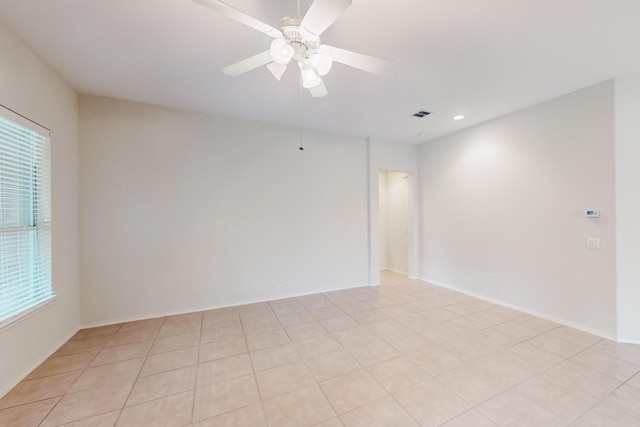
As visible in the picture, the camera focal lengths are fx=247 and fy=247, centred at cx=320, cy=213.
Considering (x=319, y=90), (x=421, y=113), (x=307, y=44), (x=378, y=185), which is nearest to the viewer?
(x=307, y=44)

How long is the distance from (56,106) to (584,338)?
6.32 meters

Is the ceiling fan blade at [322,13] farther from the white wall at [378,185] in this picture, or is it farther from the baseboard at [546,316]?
the baseboard at [546,316]

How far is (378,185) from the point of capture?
496 cm

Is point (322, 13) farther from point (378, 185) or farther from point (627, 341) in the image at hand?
point (627, 341)

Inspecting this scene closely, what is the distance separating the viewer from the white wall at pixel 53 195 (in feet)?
6.63

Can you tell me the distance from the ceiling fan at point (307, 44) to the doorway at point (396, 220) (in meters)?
4.05

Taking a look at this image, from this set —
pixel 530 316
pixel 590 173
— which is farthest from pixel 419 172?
pixel 530 316

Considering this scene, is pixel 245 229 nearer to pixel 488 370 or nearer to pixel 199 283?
pixel 199 283

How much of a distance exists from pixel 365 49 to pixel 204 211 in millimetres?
2953

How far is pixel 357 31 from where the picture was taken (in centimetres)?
199

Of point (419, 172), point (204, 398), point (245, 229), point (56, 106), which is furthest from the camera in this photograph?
point (419, 172)

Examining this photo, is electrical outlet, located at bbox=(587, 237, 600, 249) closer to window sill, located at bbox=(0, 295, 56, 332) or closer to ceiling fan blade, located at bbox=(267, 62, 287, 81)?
ceiling fan blade, located at bbox=(267, 62, 287, 81)

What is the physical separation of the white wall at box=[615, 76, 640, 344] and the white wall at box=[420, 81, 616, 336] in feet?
0.19

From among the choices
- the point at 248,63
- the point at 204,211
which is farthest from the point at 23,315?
the point at 248,63
